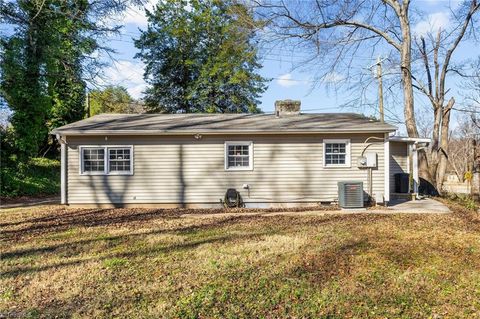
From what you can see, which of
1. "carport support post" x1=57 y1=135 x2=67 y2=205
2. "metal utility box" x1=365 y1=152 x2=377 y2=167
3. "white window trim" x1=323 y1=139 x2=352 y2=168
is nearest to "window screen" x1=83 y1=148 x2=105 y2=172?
"carport support post" x1=57 y1=135 x2=67 y2=205

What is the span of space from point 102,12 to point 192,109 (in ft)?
60.7

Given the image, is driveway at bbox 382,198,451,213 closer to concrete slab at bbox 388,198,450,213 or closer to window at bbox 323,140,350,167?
concrete slab at bbox 388,198,450,213

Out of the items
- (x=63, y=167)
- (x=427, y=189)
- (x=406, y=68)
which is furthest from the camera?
(x=406, y=68)

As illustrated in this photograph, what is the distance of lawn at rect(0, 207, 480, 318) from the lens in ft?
12.8

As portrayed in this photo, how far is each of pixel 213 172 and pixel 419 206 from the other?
21.6 feet

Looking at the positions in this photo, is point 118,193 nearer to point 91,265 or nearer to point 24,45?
point 24,45

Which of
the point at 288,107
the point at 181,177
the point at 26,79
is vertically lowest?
the point at 181,177

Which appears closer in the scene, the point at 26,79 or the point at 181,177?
the point at 181,177

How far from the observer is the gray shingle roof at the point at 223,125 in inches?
448

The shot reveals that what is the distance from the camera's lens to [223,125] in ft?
39.6

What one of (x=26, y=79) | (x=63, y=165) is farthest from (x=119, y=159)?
(x=26, y=79)

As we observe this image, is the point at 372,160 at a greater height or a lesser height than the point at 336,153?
lesser

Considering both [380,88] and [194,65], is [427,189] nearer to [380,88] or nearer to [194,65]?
[380,88]

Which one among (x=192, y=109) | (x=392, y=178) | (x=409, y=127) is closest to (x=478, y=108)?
(x=409, y=127)
